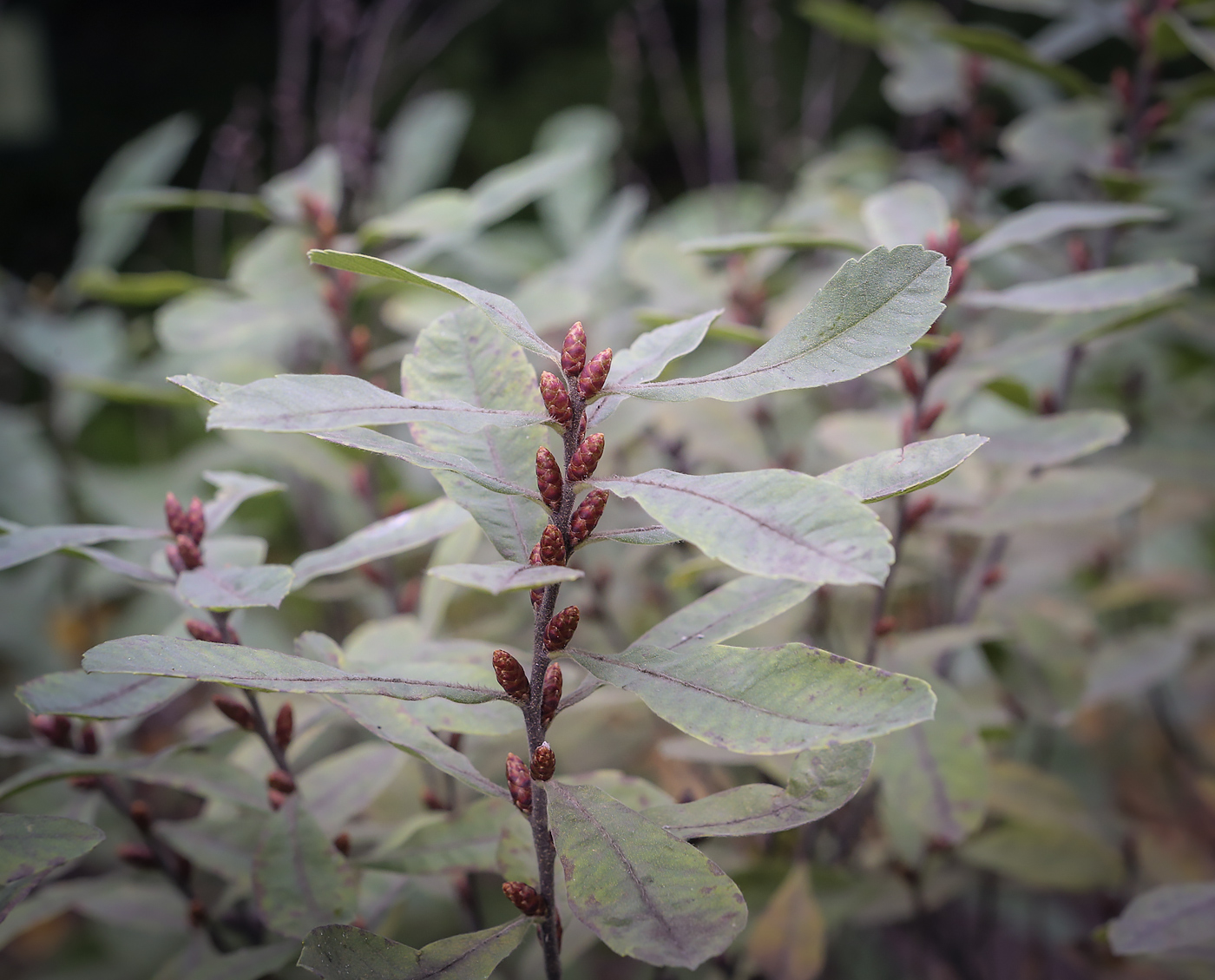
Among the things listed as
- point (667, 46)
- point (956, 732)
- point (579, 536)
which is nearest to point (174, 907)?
point (579, 536)

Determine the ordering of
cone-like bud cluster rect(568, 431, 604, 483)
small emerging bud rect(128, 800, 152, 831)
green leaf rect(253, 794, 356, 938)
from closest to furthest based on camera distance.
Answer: cone-like bud cluster rect(568, 431, 604, 483), green leaf rect(253, 794, 356, 938), small emerging bud rect(128, 800, 152, 831)

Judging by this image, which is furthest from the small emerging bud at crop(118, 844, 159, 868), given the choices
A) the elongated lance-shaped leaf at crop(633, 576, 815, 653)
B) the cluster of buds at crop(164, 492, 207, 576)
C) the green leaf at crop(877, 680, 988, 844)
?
the green leaf at crop(877, 680, 988, 844)

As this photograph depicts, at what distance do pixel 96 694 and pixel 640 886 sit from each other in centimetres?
37

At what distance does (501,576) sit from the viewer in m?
0.40

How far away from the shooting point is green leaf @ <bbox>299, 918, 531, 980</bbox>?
500mm

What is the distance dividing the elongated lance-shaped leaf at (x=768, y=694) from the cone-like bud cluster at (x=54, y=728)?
0.45 m

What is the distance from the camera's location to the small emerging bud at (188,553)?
600 millimetres

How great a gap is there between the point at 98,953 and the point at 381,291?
1085mm

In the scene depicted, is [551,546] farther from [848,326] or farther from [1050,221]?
[1050,221]

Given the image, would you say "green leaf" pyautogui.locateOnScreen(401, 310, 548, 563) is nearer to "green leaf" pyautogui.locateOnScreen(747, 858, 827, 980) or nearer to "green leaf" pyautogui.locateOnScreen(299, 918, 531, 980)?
"green leaf" pyautogui.locateOnScreen(299, 918, 531, 980)

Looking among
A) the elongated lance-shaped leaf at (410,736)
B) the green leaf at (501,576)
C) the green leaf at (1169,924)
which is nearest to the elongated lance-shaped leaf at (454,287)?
the green leaf at (501,576)

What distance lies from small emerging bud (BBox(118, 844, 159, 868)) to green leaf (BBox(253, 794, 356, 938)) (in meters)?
0.18

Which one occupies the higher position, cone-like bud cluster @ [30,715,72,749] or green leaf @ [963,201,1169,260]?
green leaf @ [963,201,1169,260]

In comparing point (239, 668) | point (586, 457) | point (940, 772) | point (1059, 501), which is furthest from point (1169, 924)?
point (239, 668)
